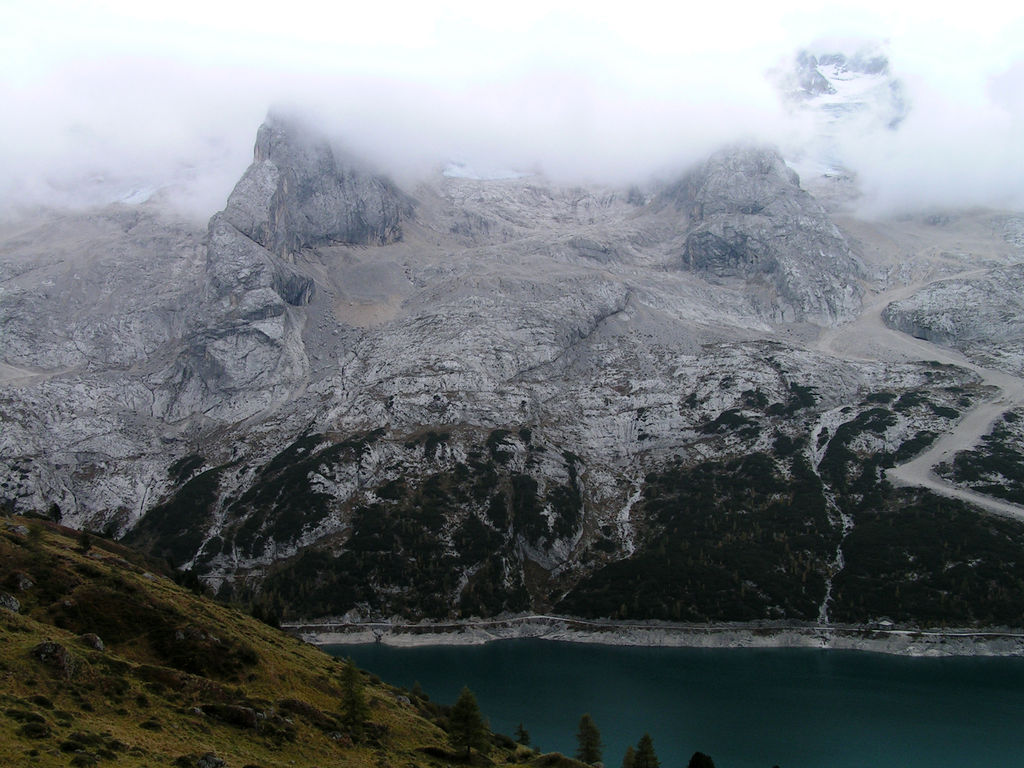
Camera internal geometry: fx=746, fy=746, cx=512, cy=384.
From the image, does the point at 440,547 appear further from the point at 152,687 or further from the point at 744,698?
the point at 152,687

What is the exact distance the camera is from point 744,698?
10625 cm

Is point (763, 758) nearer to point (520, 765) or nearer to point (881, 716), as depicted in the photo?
point (881, 716)

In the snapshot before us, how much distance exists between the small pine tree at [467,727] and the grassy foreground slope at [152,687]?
4.63 feet

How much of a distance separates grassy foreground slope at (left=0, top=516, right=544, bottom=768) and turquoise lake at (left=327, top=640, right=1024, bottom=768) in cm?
3690

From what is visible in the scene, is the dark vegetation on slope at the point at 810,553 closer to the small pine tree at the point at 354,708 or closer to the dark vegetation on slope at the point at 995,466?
the dark vegetation on slope at the point at 995,466

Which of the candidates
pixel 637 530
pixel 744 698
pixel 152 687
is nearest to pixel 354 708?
pixel 152 687

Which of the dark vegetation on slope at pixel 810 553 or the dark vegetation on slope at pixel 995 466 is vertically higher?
the dark vegetation on slope at pixel 995 466

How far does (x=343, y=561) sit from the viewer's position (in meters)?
155

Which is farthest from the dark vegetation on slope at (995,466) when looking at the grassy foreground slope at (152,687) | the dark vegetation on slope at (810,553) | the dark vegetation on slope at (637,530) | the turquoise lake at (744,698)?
the grassy foreground slope at (152,687)

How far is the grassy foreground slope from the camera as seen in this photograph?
113 ft

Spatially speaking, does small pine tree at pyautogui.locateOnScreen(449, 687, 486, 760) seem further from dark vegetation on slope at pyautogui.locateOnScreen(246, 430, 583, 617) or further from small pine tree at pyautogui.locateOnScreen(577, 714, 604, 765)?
dark vegetation on slope at pyautogui.locateOnScreen(246, 430, 583, 617)

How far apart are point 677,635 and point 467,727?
91586 millimetres

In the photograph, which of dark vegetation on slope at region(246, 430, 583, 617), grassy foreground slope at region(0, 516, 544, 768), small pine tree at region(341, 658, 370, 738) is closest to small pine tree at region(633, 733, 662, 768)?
grassy foreground slope at region(0, 516, 544, 768)

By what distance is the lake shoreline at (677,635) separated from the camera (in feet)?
409
